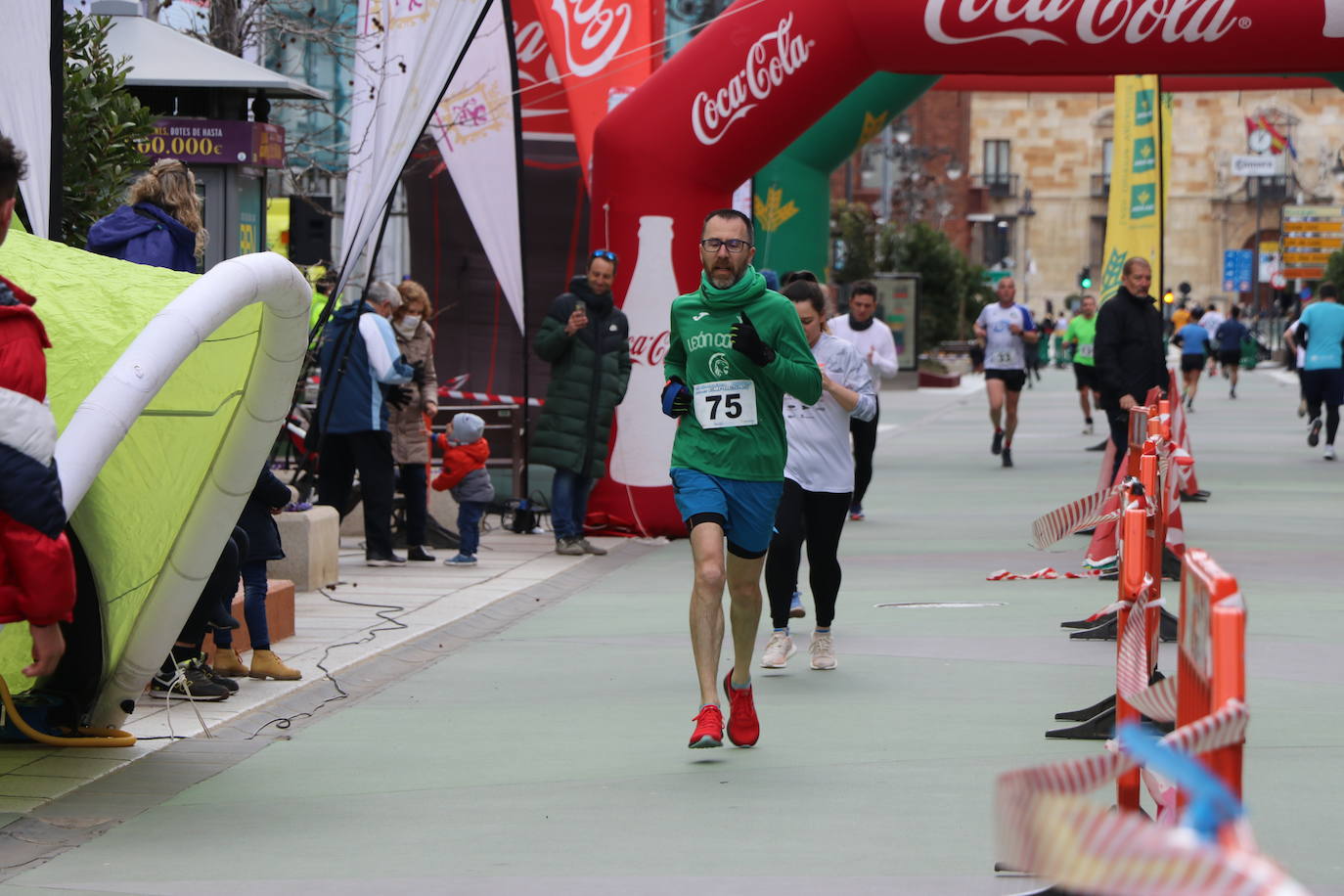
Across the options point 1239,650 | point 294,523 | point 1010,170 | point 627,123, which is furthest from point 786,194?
point 1010,170

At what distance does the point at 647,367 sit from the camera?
1477 cm

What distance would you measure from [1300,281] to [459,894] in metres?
82.6

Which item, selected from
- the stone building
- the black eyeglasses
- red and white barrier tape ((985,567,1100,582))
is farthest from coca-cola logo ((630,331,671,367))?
the stone building

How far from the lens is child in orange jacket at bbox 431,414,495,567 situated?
13133 mm

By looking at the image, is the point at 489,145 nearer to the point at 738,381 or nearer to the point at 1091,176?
the point at 738,381

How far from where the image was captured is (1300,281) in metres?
83.7

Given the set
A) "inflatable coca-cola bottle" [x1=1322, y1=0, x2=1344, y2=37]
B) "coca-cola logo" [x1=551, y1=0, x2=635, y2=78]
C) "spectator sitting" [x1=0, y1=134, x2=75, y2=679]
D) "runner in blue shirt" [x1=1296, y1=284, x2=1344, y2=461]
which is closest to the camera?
"spectator sitting" [x1=0, y1=134, x2=75, y2=679]

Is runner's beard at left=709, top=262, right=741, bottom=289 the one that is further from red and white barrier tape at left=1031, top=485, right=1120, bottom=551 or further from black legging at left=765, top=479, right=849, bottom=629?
red and white barrier tape at left=1031, top=485, right=1120, bottom=551

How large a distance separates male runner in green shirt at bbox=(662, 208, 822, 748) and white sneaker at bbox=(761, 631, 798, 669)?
1548mm

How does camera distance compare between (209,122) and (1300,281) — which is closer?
(209,122)

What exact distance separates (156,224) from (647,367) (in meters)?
6.96

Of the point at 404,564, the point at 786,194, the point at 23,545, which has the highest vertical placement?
the point at 786,194

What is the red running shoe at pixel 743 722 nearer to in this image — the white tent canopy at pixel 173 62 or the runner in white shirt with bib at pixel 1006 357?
the white tent canopy at pixel 173 62

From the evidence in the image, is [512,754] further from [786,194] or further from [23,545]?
[786,194]
